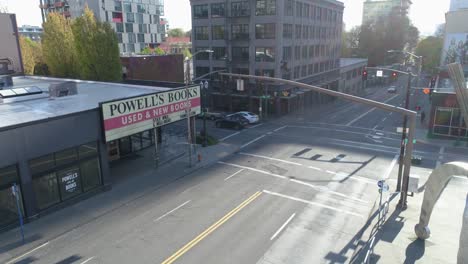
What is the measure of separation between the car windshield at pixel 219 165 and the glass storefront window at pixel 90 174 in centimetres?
11

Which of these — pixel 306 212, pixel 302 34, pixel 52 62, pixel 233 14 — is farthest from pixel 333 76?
pixel 306 212

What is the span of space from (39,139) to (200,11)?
4423 cm

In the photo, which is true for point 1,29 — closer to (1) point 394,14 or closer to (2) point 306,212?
(2) point 306,212

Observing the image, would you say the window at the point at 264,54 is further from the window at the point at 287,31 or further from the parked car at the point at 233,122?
the parked car at the point at 233,122

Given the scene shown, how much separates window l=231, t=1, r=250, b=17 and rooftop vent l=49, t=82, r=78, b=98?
32358 millimetres

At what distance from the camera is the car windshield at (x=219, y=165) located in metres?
17.0

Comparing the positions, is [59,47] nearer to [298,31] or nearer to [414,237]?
[298,31]

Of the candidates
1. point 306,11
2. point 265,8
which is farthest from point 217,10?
point 306,11

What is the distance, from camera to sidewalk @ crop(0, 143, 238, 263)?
59.3 ft

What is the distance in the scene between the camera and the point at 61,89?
27609mm

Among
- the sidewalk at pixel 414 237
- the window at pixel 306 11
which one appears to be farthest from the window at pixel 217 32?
the sidewalk at pixel 414 237

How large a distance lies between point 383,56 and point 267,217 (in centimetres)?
10574

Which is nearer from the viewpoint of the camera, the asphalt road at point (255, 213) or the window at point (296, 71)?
the asphalt road at point (255, 213)

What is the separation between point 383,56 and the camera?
11012 centimetres
